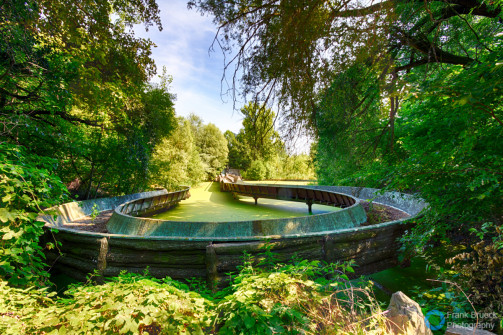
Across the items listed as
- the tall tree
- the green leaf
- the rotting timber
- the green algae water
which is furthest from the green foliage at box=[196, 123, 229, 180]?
the green leaf

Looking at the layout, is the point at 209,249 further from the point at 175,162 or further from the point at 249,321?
the point at 175,162

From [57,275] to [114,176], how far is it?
208 inches

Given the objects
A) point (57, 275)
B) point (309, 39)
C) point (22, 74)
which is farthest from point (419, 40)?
point (57, 275)

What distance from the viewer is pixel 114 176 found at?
8.34m

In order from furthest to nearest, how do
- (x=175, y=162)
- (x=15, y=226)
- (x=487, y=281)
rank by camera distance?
(x=175, y=162) < (x=15, y=226) < (x=487, y=281)

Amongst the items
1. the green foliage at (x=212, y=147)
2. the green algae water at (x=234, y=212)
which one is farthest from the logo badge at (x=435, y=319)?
the green foliage at (x=212, y=147)

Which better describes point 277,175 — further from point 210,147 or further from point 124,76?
point 124,76

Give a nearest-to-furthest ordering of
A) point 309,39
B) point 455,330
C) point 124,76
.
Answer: point 455,330, point 309,39, point 124,76

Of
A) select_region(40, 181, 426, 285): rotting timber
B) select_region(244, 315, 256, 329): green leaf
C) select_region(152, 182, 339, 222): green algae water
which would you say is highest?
select_region(244, 315, 256, 329): green leaf

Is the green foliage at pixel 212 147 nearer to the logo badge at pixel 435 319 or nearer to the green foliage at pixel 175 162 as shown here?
the green foliage at pixel 175 162

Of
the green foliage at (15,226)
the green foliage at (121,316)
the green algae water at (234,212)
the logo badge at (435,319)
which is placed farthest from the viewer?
the green algae water at (234,212)

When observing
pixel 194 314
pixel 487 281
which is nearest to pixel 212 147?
pixel 194 314

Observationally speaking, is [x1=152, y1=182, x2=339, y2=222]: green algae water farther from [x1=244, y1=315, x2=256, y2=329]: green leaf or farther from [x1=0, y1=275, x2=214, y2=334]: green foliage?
[x1=244, y1=315, x2=256, y2=329]: green leaf

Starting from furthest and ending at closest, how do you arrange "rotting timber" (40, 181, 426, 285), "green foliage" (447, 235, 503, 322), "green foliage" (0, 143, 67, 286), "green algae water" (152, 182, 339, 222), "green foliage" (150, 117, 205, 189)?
"green foliage" (150, 117, 205, 189)
"green algae water" (152, 182, 339, 222)
"rotting timber" (40, 181, 426, 285)
"green foliage" (0, 143, 67, 286)
"green foliage" (447, 235, 503, 322)
